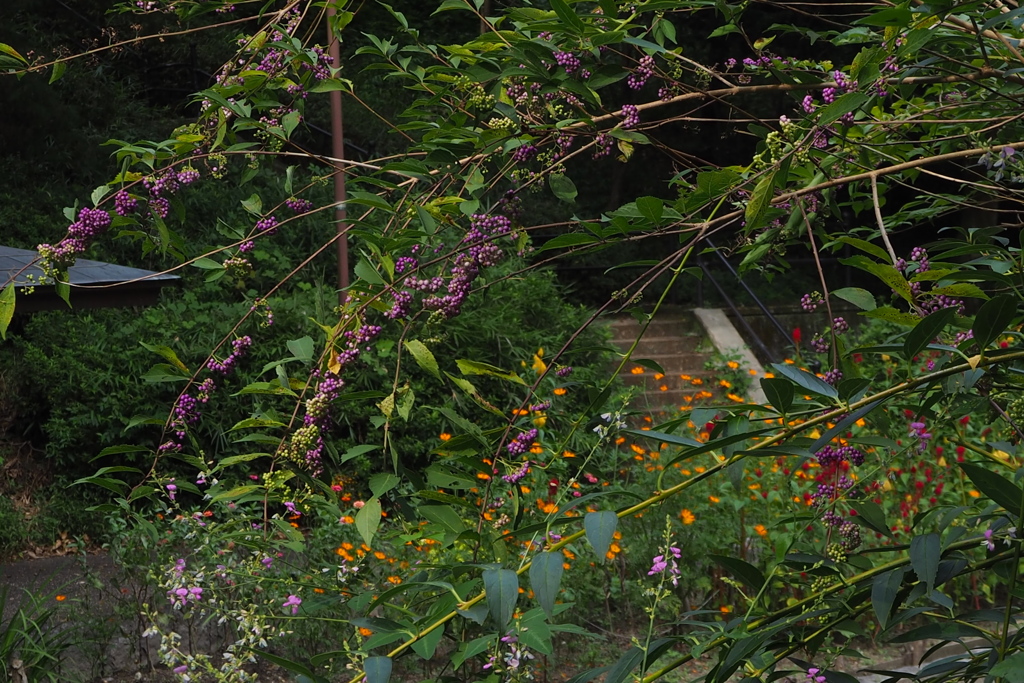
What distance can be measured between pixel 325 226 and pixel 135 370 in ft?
8.42

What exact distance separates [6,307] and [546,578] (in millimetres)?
934

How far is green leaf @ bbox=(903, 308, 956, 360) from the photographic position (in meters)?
1.04

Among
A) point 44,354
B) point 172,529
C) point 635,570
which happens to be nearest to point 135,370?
point 44,354

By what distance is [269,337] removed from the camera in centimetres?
652

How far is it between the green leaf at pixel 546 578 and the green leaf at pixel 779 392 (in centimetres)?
29

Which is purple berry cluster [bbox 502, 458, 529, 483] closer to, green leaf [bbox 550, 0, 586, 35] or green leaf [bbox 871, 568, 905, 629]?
green leaf [bbox 871, 568, 905, 629]

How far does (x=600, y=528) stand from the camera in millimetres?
943

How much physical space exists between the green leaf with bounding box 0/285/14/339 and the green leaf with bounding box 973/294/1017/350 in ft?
4.12

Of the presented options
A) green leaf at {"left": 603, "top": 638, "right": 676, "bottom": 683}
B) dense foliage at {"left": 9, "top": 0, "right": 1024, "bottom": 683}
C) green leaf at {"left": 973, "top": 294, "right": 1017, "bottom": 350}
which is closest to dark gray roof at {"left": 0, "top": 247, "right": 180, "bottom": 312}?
dense foliage at {"left": 9, "top": 0, "right": 1024, "bottom": 683}

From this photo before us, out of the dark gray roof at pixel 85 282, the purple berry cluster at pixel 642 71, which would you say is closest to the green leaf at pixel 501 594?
the purple berry cluster at pixel 642 71

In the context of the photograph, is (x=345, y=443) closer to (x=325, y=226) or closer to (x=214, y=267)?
(x=325, y=226)

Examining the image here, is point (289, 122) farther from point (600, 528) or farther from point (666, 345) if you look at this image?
point (666, 345)

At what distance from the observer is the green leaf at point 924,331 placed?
1039 millimetres

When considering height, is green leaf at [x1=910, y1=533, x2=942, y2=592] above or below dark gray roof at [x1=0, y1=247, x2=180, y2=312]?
above
